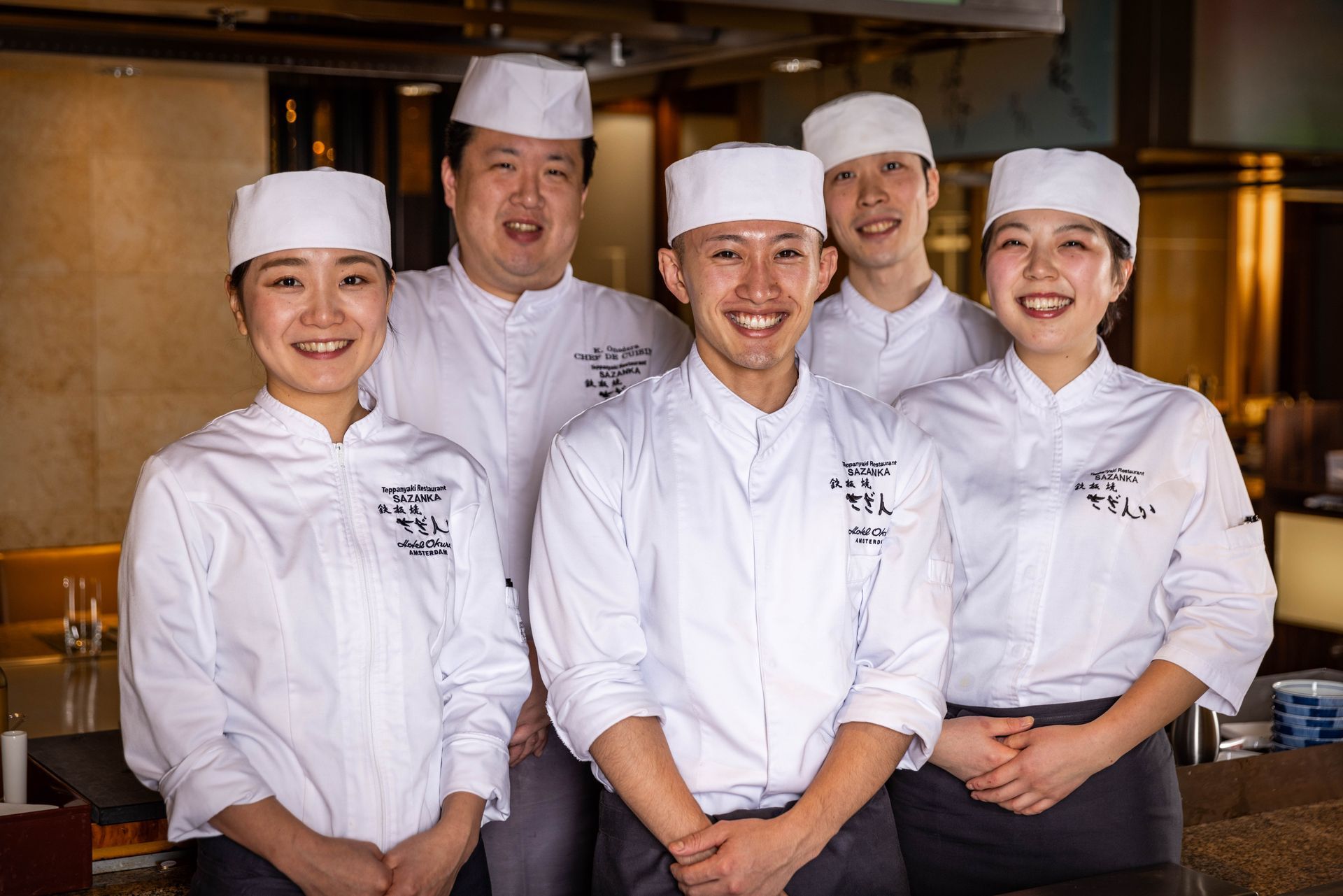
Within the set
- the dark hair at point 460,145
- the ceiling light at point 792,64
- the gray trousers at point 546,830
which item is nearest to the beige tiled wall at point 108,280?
the ceiling light at point 792,64

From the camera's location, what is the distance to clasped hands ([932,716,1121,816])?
5.65 feet

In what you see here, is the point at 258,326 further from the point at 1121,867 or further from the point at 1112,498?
the point at 1121,867

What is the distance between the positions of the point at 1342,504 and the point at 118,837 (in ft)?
13.0

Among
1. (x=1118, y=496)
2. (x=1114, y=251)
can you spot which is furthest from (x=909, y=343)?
(x=1118, y=496)

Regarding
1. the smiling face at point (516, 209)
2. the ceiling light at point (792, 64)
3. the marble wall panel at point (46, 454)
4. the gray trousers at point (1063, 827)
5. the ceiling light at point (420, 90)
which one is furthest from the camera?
the marble wall panel at point (46, 454)

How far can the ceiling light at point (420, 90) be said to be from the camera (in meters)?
3.86

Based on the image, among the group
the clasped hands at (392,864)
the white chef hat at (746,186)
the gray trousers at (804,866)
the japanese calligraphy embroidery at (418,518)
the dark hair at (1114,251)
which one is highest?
the white chef hat at (746,186)

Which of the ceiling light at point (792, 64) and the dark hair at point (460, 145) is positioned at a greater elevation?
the ceiling light at point (792, 64)

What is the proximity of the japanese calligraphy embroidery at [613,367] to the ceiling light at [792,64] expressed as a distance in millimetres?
742

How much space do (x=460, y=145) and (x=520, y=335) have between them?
13.4 inches

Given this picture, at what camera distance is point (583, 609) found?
1.59 metres

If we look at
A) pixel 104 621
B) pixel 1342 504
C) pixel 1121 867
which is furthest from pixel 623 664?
pixel 1342 504

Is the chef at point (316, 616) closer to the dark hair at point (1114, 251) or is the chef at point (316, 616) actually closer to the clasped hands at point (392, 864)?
the clasped hands at point (392, 864)

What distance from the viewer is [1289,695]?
218 centimetres
